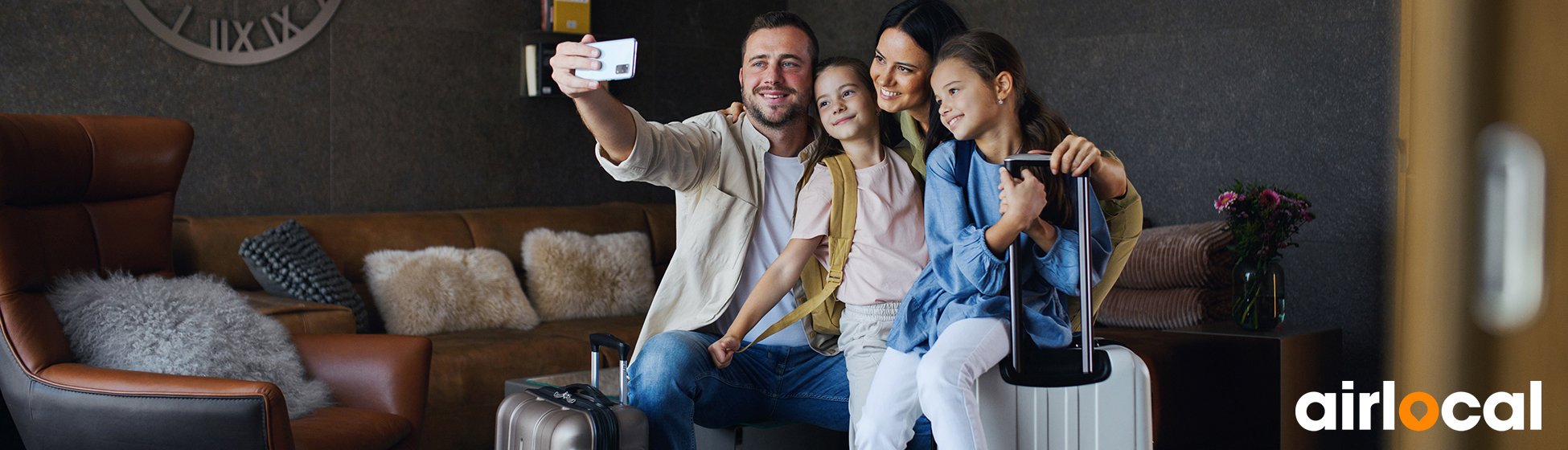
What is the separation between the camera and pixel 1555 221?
19 cm

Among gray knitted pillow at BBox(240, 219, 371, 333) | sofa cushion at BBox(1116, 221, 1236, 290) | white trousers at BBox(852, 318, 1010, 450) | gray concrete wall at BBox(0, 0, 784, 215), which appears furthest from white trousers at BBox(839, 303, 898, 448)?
gray concrete wall at BBox(0, 0, 784, 215)

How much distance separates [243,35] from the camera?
364cm

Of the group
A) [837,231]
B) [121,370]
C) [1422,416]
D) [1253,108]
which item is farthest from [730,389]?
[1253,108]

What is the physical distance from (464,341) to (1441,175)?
3.25 m

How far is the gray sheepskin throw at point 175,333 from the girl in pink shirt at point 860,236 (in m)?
1.03

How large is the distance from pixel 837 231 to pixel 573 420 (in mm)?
540

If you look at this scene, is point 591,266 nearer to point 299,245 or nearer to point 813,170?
point 299,245

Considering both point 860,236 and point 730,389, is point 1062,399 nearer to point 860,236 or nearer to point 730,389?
point 860,236

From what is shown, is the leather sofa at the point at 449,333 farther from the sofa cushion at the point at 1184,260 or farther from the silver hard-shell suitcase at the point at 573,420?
the sofa cushion at the point at 1184,260

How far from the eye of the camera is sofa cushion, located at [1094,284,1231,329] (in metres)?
2.88

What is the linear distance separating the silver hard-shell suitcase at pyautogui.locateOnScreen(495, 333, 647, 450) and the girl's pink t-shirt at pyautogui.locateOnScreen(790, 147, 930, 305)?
0.39 meters

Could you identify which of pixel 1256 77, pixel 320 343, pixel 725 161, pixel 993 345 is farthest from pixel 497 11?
pixel 993 345

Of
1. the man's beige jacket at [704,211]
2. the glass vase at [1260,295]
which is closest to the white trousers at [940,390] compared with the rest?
the man's beige jacket at [704,211]

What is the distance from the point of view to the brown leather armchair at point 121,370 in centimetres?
190
